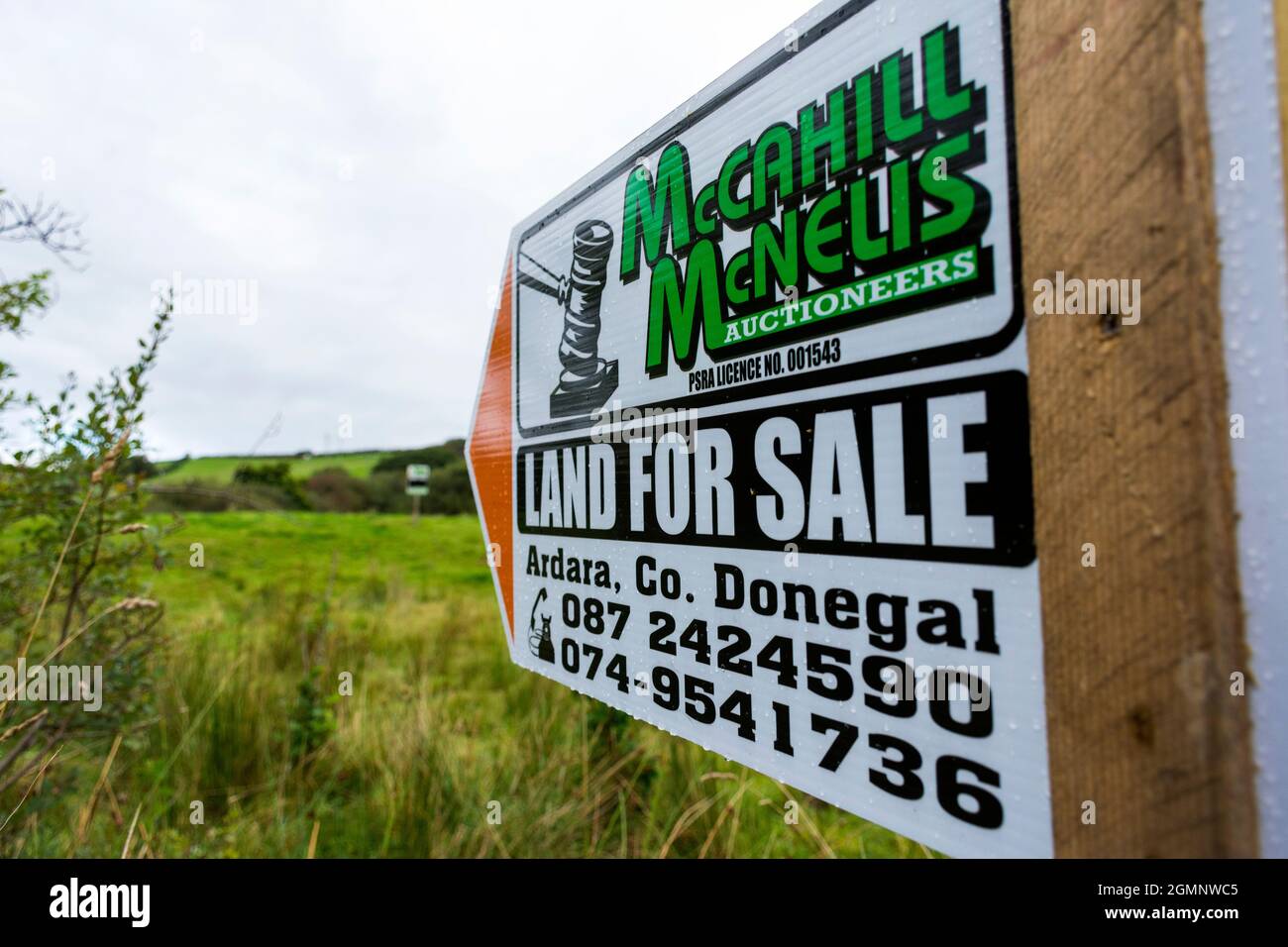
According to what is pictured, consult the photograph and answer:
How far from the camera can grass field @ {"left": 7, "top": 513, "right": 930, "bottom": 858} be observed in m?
2.49

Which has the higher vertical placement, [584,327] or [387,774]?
[584,327]

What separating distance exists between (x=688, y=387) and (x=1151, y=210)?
698 millimetres

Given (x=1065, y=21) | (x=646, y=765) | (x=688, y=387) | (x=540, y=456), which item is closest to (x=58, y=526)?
(x=540, y=456)

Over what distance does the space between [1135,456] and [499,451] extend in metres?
1.49

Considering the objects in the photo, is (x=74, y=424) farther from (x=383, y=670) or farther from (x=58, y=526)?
(x=383, y=670)

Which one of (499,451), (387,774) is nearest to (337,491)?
(387,774)

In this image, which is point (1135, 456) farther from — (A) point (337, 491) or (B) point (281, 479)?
(A) point (337, 491)

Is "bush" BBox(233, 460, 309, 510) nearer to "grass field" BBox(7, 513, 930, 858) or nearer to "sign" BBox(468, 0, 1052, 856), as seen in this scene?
"grass field" BBox(7, 513, 930, 858)

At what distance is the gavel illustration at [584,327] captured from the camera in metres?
1.42

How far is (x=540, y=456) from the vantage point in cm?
163

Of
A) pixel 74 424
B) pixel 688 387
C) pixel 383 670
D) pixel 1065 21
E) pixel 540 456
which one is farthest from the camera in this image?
pixel 383 670

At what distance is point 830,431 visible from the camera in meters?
0.92

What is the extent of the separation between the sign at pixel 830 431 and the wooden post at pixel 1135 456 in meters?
0.04
